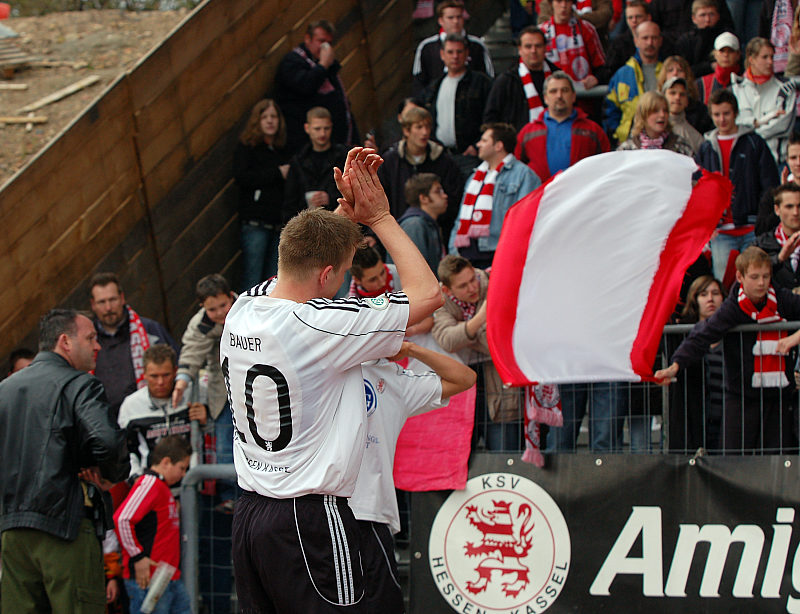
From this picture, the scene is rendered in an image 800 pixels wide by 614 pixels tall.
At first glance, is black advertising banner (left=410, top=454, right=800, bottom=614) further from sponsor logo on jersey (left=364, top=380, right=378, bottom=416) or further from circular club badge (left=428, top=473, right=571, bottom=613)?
sponsor logo on jersey (left=364, top=380, right=378, bottom=416)

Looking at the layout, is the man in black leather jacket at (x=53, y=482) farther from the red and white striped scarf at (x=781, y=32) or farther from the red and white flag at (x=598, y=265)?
the red and white striped scarf at (x=781, y=32)

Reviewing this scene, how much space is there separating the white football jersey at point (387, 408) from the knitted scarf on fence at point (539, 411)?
213 centimetres

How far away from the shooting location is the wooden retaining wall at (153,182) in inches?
386

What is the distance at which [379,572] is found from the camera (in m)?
4.75

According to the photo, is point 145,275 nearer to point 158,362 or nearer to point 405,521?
point 158,362

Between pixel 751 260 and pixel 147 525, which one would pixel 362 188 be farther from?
pixel 147 525

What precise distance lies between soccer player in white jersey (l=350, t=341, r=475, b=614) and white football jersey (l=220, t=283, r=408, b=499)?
345mm

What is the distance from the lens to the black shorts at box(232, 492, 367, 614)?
455 centimetres

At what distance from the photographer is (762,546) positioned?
6.96 m

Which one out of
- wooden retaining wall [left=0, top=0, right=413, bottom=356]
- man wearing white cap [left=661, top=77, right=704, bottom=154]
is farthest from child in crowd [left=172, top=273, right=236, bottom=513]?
man wearing white cap [left=661, top=77, right=704, bottom=154]

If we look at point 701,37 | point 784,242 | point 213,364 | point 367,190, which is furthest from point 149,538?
point 701,37

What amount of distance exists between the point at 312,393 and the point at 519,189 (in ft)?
18.5

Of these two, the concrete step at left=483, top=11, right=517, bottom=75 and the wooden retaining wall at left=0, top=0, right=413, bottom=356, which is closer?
the wooden retaining wall at left=0, top=0, right=413, bottom=356

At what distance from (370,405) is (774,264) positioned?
4475mm
